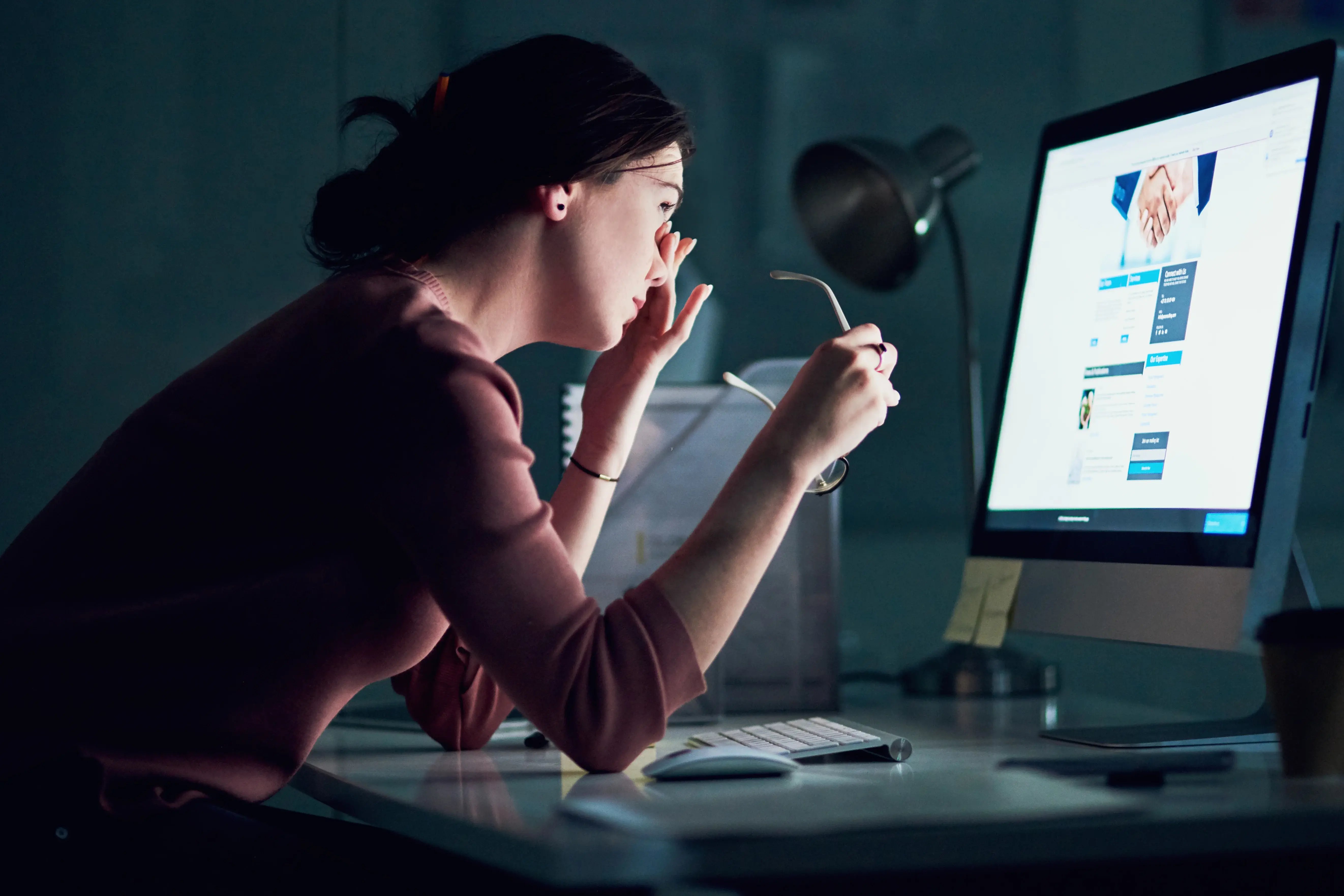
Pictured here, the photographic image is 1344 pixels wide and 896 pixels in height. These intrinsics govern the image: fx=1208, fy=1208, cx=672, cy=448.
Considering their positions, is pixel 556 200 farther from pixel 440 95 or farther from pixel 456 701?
pixel 456 701

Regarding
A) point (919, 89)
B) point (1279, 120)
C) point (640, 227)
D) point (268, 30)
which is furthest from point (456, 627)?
point (919, 89)

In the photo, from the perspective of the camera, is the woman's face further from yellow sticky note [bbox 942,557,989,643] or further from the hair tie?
yellow sticky note [bbox 942,557,989,643]

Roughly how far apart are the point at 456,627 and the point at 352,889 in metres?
0.18

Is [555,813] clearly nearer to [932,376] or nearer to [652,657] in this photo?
[652,657]

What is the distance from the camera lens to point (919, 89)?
183 cm

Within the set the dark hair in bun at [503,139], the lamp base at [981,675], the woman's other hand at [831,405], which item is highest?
the dark hair in bun at [503,139]

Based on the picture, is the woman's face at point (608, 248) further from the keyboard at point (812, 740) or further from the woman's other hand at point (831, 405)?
the keyboard at point (812, 740)

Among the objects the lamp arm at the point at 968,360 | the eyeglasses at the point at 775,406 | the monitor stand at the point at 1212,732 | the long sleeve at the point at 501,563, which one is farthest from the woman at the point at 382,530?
the lamp arm at the point at 968,360

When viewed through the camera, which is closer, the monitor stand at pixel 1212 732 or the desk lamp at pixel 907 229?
the monitor stand at pixel 1212 732

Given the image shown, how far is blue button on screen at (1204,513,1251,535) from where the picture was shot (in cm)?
92

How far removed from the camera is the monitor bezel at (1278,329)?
0.91 meters

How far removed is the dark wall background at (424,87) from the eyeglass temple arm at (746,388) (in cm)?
47

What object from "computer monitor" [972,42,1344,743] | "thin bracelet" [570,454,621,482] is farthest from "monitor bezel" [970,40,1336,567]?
"thin bracelet" [570,454,621,482]

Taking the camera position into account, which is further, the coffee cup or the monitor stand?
the monitor stand
